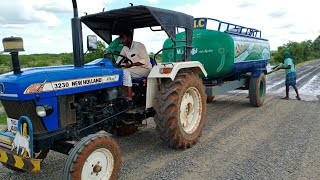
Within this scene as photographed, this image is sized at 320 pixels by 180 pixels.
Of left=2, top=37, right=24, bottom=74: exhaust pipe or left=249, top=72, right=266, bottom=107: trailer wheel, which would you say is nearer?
left=2, top=37, right=24, bottom=74: exhaust pipe

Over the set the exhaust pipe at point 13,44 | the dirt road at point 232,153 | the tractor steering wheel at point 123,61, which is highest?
the exhaust pipe at point 13,44

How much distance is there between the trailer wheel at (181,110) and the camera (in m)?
4.77

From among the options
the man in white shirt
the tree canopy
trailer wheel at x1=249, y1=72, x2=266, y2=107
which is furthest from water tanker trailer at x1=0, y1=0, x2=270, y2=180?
the tree canopy

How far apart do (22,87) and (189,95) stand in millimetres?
2901

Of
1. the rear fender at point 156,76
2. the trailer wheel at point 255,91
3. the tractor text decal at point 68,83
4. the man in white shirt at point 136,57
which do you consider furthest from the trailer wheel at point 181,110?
the trailer wheel at point 255,91

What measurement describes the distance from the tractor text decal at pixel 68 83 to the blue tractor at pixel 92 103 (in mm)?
11

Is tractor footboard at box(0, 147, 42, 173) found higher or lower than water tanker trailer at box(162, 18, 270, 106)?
lower

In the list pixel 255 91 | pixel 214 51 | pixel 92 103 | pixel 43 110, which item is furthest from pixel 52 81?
pixel 255 91

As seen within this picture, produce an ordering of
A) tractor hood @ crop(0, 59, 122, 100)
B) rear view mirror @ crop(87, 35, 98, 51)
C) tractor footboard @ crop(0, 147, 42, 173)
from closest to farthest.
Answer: tractor footboard @ crop(0, 147, 42, 173) < tractor hood @ crop(0, 59, 122, 100) < rear view mirror @ crop(87, 35, 98, 51)

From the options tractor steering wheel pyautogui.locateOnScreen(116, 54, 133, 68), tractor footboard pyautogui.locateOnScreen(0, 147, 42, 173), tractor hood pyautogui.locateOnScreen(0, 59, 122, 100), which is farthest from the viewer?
tractor steering wheel pyautogui.locateOnScreen(116, 54, 133, 68)

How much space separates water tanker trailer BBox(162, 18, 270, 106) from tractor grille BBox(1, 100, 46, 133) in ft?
12.4

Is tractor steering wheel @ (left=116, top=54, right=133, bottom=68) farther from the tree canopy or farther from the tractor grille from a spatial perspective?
the tree canopy

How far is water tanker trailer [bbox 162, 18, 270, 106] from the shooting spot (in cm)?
736

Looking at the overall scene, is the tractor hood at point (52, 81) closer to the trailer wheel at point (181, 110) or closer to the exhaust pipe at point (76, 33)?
the exhaust pipe at point (76, 33)
